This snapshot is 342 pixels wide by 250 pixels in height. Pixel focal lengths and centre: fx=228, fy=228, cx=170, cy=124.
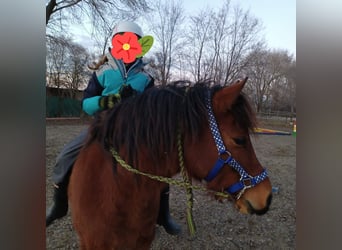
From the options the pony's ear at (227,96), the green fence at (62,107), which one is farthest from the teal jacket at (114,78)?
the pony's ear at (227,96)

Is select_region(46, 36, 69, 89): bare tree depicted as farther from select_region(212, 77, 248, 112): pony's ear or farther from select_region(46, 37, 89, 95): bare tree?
select_region(212, 77, 248, 112): pony's ear

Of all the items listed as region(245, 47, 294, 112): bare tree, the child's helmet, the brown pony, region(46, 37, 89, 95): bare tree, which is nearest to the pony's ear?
the brown pony

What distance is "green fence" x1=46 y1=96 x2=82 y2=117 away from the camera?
2.53 feet

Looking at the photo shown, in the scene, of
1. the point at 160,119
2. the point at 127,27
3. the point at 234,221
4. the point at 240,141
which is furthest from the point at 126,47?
the point at 234,221

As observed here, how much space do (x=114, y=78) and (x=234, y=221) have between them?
3.38 ft

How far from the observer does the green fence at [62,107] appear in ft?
2.53

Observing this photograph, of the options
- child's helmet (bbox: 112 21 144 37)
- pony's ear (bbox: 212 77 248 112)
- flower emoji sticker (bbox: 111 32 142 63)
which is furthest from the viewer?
child's helmet (bbox: 112 21 144 37)

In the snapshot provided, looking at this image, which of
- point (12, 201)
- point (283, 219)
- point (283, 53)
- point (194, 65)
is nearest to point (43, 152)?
point (12, 201)

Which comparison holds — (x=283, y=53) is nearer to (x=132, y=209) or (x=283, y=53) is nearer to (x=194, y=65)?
(x=194, y=65)

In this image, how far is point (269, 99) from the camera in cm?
80

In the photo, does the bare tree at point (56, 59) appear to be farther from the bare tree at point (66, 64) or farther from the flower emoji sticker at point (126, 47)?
the flower emoji sticker at point (126, 47)

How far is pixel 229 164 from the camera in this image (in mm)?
515

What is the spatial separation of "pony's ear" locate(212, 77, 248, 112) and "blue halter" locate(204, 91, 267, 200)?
0.7 inches

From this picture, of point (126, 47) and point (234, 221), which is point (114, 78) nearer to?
point (126, 47)
